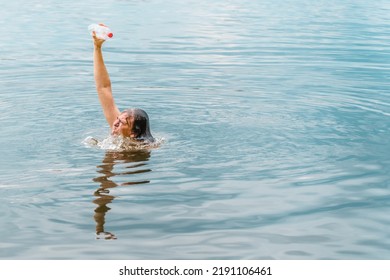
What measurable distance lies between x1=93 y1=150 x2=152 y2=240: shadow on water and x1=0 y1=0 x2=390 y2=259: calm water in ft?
0.09

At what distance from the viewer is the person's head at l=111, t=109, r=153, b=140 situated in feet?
36.6

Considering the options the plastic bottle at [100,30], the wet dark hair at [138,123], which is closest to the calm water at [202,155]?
the wet dark hair at [138,123]

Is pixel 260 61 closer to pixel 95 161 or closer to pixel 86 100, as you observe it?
pixel 86 100

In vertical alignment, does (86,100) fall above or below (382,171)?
above

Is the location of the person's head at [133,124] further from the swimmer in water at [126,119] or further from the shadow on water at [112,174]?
the shadow on water at [112,174]

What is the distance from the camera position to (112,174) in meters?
9.93

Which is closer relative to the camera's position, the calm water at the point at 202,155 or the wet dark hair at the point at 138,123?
the calm water at the point at 202,155

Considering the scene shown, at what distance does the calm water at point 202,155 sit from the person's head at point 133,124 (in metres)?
0.37

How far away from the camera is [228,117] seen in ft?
43.1

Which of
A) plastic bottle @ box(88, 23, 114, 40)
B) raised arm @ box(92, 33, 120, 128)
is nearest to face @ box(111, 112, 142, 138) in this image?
raised arm @ box(92, 33, 120, 128)

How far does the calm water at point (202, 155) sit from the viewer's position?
7918 millimetres

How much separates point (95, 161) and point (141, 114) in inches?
42.5

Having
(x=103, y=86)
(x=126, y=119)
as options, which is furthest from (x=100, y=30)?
(x=126, y=119)

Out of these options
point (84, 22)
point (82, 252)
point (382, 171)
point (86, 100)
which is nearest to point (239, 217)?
point (82, 252)
